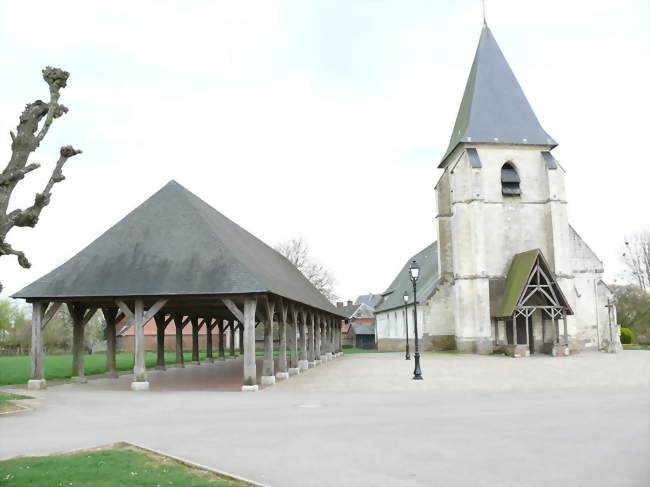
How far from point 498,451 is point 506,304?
28909 mm

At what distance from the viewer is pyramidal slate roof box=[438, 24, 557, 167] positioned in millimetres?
39062

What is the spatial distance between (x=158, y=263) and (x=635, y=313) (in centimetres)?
4759

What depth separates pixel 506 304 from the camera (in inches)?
1394

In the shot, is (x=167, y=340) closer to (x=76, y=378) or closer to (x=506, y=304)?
(x=506, y=304)

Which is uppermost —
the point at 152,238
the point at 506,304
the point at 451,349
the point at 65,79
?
the point at 65,79

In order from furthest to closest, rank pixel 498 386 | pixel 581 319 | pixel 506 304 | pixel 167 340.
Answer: pixel 167 340, pixel 581 319, pixel 506 304, pixel 498 386

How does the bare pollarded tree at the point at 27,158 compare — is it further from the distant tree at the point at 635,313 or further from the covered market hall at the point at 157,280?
the distant tree at the point at 635,313

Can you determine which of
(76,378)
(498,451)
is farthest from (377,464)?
(76,378)

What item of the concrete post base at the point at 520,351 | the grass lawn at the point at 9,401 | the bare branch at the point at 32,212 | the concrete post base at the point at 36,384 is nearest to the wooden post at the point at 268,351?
the grass lawn at the point at 9,401

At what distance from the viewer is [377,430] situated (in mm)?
9555

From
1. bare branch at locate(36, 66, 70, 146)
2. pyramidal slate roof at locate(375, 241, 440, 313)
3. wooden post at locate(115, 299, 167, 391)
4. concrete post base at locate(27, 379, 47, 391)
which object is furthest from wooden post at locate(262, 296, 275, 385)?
pyramidal slate roof at locate(375, 241, 440, 313)

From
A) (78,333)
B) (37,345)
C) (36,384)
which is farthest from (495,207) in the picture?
(36,384)

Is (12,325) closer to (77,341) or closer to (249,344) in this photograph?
(77,341)

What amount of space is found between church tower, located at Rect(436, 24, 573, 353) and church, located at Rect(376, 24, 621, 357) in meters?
0.06
